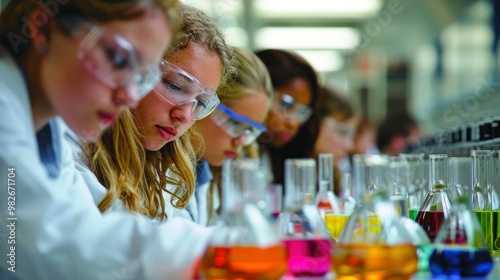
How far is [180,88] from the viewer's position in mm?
1958

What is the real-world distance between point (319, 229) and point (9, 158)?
1.74 feet

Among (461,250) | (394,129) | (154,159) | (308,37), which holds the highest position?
(308,37)

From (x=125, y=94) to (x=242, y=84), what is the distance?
1.76 meters

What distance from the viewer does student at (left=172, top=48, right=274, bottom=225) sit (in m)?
2.88

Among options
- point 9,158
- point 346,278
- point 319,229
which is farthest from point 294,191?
point 9,158

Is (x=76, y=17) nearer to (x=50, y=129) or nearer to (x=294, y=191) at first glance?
(x=50, y=129)

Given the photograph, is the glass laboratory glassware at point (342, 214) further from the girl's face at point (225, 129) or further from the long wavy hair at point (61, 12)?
the long wavy hair at point (61, 12)

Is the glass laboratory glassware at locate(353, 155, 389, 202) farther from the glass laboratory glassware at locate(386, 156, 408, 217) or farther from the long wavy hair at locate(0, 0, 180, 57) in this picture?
the long wavy hair at locate(0, 0, 180, 57)

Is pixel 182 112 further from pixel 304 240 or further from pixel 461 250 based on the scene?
pixel 461 250

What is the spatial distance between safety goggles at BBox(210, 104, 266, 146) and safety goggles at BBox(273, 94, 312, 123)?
40.7 inches

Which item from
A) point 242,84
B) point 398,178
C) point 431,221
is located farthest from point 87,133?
point 242,84

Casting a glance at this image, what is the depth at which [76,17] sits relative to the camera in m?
1.18

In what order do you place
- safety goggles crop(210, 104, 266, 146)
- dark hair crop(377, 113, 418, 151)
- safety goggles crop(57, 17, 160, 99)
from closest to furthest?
safety goggles crop(57, 17, 160, 99)
safety goggles crop(210, 104, 266, 146)
dark hair crop(377, 113, 418, 151)

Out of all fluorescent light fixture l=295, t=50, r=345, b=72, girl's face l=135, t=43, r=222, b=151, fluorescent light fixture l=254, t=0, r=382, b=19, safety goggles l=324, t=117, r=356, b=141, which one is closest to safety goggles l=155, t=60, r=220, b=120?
girl's face l=135, t=43, r=222, b=151
